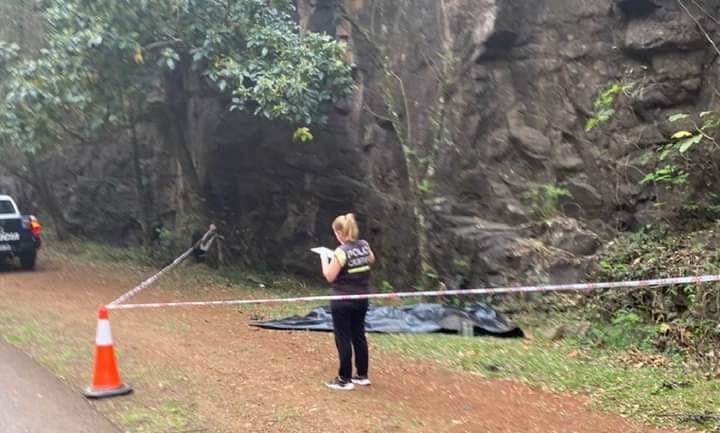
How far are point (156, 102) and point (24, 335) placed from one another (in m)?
9.15

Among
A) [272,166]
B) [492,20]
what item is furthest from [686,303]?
[272,166]

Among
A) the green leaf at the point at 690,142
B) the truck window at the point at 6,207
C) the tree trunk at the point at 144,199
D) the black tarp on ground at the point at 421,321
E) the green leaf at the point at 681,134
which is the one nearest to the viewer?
the green leaf at the point at 690,142

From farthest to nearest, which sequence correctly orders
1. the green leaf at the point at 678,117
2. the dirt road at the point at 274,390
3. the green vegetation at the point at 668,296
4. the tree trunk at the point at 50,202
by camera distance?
the tree trunk at the point at 50,202 < the green leaf at the point at 678,117 < the green vegetation at the point at 668,296 < the dirt road at the point at 274,390

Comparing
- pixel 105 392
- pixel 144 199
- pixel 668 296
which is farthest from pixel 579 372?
pixel 144 199

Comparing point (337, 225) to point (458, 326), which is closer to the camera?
point (337, 225)

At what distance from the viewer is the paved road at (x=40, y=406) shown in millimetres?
5605

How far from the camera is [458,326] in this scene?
9867 mm

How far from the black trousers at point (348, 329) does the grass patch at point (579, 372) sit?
148 centimetres

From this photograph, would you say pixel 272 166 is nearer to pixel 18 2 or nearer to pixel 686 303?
pixel 18 2

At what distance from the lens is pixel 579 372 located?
7609 mm

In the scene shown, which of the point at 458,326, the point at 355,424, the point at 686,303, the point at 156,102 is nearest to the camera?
the point at 355,424

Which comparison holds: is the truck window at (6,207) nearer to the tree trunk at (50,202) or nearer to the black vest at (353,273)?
the tree trunk at (50,202)

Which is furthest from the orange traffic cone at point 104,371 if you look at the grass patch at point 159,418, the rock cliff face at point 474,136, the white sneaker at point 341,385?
the rock cliff face at point 474,136

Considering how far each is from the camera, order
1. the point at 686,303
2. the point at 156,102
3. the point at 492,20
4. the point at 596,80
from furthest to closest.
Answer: the point at 156,102 < the point at 492,20 < the point at 596,80 < the point at 686,303
